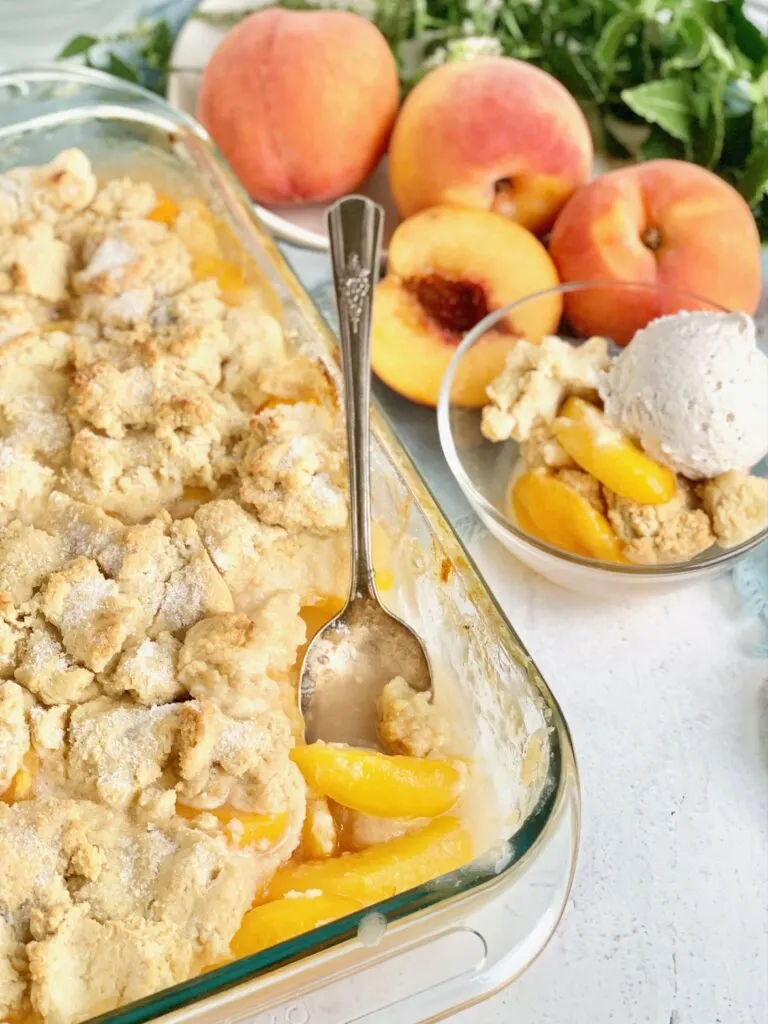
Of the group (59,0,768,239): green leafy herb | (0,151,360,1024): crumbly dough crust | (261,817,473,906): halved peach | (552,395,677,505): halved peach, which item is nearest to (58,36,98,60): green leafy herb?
(59,0,768,239): green leafy herb

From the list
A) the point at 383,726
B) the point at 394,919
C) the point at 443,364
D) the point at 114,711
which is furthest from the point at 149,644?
the point at 443,364

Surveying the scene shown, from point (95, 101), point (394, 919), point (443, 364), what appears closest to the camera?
point (394, 919)

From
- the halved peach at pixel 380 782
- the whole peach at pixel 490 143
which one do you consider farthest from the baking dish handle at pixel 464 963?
the whole peach at pixel 490 143

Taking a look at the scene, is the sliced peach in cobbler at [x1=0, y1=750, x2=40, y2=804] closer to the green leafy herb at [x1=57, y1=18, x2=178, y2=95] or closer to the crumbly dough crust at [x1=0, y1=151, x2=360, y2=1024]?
the crumbly dough crust at [x1=0, y1=151, x2=360, y2=1024]

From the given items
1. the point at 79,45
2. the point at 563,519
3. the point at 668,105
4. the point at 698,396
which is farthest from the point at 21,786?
the point at 668,105

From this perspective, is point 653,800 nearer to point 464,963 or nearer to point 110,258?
point 464,963

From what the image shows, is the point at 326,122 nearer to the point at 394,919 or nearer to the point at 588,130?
the point at 588,130
